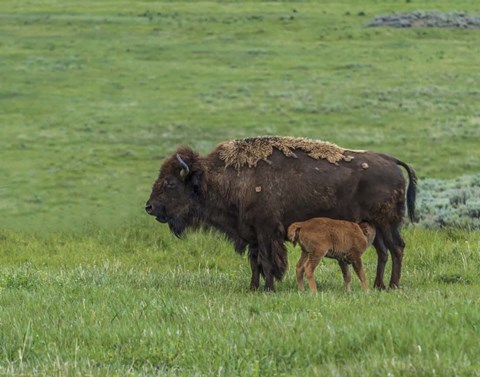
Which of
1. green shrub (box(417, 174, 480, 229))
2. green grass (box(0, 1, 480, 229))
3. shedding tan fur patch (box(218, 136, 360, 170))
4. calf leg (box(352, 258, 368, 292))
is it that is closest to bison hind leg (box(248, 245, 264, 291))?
shedding tan fur patch (box(218, 136, 360, 170))

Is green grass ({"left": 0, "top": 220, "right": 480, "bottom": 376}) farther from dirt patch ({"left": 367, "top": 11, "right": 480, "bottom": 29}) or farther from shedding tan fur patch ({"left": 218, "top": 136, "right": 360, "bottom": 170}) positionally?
dirt patch ({"left": 367, "top": 11, "right": 480, "bottom": 29})

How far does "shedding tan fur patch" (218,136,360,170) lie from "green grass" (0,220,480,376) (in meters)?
1.54

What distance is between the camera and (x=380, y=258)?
39.9 ft

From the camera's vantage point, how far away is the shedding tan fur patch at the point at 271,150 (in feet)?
40.4

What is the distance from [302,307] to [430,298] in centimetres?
127

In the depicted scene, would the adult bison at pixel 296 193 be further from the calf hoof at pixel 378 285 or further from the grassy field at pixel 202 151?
the grassy field at pixel 202 151

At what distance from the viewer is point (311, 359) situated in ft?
23.8

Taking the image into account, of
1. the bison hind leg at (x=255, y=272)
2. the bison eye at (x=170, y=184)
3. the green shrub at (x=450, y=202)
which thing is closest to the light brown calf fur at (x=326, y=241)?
the bison hind leg at (x=255, y=272)

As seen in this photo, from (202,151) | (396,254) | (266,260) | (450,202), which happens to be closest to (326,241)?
(266,260)

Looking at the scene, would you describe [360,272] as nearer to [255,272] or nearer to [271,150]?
[255,272]

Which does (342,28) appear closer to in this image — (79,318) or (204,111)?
(204,111)

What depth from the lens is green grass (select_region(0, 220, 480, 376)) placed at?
706 centimetres

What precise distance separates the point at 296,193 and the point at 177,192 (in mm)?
1721

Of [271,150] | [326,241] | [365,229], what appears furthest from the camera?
[271,150]
